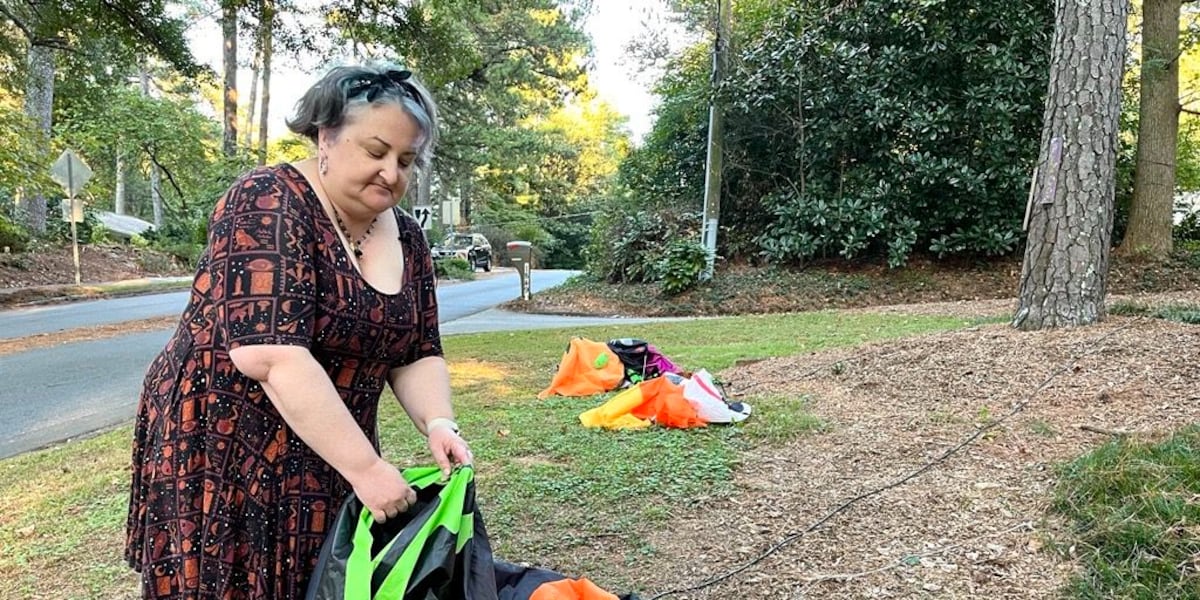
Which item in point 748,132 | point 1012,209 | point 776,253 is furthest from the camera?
point 748,132

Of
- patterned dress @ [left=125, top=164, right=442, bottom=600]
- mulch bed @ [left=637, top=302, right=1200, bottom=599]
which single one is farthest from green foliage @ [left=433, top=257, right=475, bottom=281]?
patterned dress @ [left=125, top=164, right=442, bottom=600]

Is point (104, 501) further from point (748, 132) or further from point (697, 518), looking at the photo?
point (748, 132)

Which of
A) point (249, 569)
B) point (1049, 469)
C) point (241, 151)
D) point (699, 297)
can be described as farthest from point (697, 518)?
point (241, 151)

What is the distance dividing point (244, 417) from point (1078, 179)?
186 inches

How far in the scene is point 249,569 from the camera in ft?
4.53

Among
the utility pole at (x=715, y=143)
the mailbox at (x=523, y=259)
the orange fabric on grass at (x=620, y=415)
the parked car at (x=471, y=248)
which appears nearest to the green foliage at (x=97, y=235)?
the parked car at (x=471, y=248)

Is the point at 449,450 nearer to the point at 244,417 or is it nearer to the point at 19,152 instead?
the point at 244,417

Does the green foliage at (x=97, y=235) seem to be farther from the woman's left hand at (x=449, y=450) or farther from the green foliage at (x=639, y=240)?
the woman's left hand at (x=449, y=450)

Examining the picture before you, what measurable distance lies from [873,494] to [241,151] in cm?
1697

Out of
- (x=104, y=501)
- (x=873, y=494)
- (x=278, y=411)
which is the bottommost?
(x=104, y=501)

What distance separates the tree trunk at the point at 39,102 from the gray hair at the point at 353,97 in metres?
13.8

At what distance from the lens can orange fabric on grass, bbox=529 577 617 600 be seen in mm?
1585

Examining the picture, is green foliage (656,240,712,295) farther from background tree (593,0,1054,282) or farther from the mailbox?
the mailbox

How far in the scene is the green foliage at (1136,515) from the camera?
1.93m
